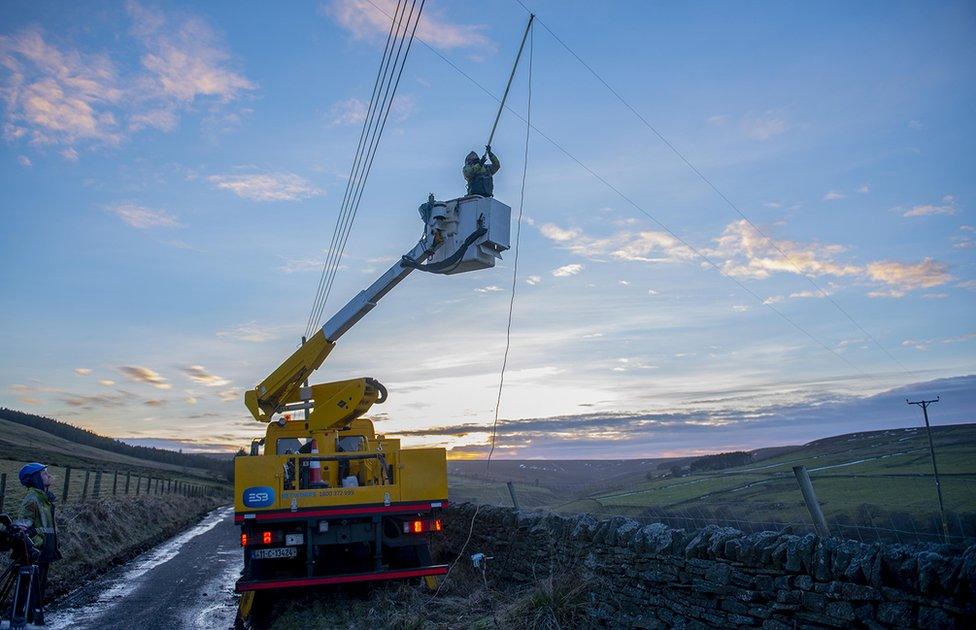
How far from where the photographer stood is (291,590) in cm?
1082

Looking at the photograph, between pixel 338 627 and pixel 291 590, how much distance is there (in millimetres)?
2243

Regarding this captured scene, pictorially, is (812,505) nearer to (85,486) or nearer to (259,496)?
(259,496)

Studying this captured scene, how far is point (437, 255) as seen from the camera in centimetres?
1143

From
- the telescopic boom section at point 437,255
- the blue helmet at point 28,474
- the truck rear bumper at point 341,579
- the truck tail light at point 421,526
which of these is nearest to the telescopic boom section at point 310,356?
the telescopic boom section at point 437,255

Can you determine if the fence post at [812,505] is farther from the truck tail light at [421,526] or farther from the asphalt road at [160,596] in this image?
the asphalt road at [160,596]

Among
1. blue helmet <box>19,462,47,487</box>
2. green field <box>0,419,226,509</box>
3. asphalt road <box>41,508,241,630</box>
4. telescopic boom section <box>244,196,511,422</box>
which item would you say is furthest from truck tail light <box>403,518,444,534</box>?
green field <box>0,419,226,509</box>

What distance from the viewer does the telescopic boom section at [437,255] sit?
1077 centimetres

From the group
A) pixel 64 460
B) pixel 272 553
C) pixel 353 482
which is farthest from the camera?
pixel 64 460

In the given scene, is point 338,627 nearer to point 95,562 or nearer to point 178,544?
point 95,562

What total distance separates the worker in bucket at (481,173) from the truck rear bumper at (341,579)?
564 centimetres

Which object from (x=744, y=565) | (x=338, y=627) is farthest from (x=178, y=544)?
(x=744, y=565)

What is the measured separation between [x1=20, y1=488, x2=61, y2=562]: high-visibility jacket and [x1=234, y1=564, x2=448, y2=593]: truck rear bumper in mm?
2237

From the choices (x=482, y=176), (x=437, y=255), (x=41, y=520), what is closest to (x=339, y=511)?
(x=41, y=520)

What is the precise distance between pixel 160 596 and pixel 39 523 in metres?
3.89
